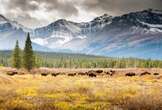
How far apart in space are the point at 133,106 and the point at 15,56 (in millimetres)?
95926

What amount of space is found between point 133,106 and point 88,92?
9.47 m

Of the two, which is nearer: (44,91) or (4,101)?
(4,101)

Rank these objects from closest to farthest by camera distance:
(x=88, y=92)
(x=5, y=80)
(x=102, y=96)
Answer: (x=102, y=96) → (x=88, y=92) → (x=5, y=80)

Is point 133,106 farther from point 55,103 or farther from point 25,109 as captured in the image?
point 25,109

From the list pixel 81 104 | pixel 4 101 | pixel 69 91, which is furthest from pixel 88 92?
pixel 4 101

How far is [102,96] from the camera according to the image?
27.5 meters

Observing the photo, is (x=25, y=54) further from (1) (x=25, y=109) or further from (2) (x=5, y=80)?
(1) (x=25, y=109)

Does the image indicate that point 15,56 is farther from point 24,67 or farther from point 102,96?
point 102,96

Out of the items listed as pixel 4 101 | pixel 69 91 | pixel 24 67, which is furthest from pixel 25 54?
pixel 4 101

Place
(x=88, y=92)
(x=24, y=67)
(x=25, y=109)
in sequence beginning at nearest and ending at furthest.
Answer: (x=25, y=109)
(x=88, y=92)
(x=24, y=67)

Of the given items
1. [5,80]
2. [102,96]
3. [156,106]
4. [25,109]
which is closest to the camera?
[25,109]

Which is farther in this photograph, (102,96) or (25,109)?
(102,96)

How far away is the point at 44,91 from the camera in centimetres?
3038

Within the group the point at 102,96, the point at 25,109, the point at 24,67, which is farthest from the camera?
the point at 24,67
